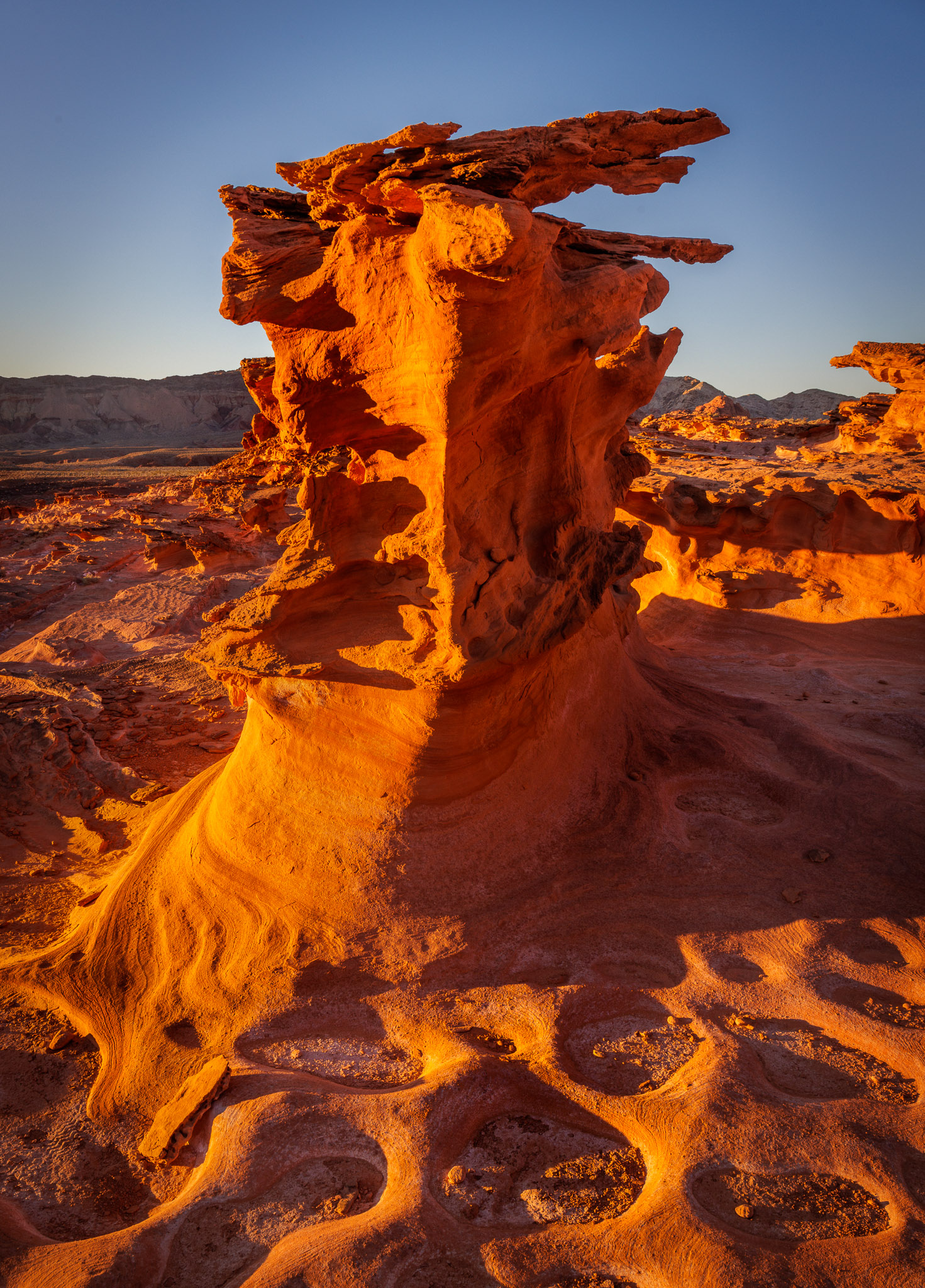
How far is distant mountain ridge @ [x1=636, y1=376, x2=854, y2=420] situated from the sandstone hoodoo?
69.6 feet

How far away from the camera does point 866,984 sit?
10.8 ft

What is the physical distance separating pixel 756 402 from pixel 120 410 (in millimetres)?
46014

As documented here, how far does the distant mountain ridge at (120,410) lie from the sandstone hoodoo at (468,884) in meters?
50.0

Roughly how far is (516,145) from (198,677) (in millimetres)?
6431

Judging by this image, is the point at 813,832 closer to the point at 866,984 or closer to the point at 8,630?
the point at 866,984

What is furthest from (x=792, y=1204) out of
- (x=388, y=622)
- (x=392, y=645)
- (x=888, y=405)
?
(x=888, y=405)

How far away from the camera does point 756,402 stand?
94.7 ft

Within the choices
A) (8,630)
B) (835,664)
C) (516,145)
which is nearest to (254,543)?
(8,630)

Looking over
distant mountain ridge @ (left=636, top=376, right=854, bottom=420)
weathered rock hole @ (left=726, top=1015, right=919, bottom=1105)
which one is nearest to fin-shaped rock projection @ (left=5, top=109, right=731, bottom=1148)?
weathered rock hole @ (left=726, top=1015, right=919, bottom=1105)

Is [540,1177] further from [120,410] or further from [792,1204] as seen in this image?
[120,410]

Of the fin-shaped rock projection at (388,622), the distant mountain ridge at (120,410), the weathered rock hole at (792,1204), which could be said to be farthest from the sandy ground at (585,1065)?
the distant mountain ridge at (120,410)

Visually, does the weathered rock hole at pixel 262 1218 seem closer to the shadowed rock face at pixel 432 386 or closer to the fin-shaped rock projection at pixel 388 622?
the fin-shaped rock projection at pixel 388 622

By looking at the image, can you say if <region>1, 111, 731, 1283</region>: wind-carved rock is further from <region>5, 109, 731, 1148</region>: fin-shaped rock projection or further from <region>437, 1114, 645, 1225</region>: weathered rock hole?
<region>437, 1114, 645, 1225</region>: weathered rock hole

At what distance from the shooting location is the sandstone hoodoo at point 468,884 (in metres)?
2.37
